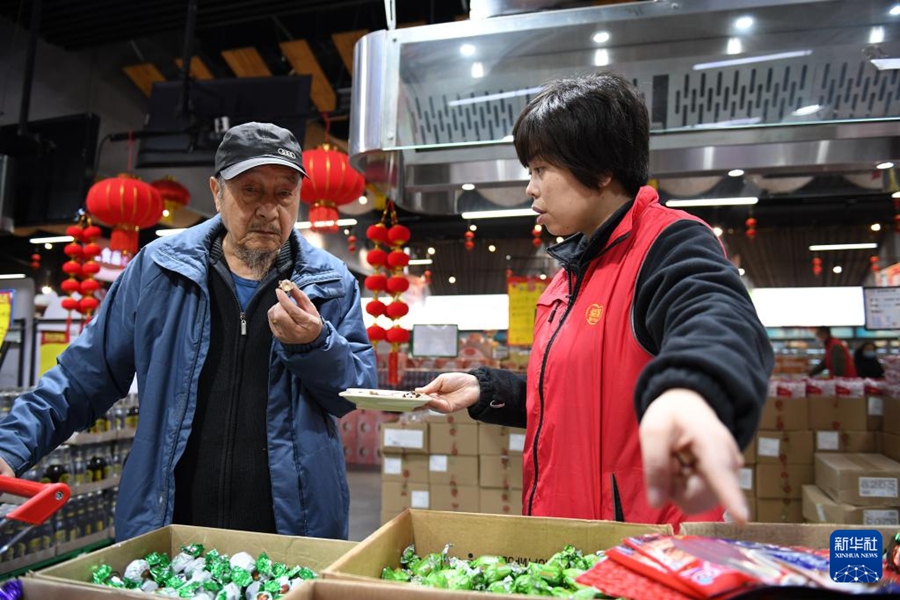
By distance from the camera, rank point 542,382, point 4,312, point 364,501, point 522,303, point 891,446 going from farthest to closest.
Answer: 1. point 364,501
2. point 522,303
3. point 891,446
4. point 4,312
5. point 542,382

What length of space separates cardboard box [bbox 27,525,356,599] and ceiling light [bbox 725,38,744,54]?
79.3 inches

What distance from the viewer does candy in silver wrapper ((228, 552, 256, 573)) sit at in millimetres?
1027

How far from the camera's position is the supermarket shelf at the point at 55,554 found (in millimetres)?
3278

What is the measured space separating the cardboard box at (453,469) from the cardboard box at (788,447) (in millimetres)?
1822

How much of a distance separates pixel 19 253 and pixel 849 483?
38.1 ft

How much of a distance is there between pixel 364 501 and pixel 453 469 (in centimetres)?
292

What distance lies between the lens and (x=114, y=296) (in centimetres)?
163

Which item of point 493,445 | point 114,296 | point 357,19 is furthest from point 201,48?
point 114,296

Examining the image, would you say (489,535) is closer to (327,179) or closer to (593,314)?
(593,314)

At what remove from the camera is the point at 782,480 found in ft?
12.1

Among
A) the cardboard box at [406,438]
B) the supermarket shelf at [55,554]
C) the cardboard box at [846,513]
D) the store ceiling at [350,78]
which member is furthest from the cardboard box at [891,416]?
the supermarket shelf at [55,554]

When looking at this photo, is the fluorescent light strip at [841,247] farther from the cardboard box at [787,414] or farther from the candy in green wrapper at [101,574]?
the candy in green wrapper at [101,574]

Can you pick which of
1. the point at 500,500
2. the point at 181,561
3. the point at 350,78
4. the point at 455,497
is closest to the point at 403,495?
the point at 455,497
